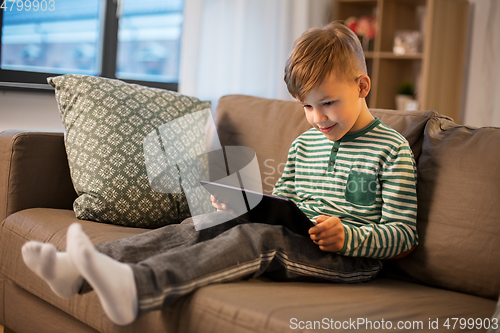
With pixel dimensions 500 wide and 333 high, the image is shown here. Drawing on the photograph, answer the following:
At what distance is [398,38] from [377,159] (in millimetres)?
2060

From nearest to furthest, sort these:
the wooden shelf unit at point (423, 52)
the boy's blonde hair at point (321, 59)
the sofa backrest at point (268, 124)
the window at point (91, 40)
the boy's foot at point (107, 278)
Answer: the boy's foot at point (107, 278), the boy's blonde hair at point (321, 59), the sofa backrest at point (268, 124), the window at point (91, 40), the wooden shelf unit at point (423, 52)

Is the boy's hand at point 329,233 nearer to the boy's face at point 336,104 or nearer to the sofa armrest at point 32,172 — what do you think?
the boy's face at point 336,104

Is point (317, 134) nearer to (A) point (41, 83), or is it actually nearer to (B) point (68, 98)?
(B) point (68, 98)

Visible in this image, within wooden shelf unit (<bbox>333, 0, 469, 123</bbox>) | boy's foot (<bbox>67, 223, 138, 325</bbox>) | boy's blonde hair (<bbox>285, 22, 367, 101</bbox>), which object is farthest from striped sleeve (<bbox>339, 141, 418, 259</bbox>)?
wooden shelf unit (<bbox>333, 0, 469, 123</bbox>)

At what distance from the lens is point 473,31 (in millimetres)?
2867

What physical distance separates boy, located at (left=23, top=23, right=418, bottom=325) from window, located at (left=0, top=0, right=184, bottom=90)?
54.9 inches

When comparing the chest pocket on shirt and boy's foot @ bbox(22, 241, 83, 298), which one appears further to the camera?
the chest pocket on shirt

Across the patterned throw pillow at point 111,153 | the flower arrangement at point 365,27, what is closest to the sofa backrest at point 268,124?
the patterned throw pillow at point 111,153

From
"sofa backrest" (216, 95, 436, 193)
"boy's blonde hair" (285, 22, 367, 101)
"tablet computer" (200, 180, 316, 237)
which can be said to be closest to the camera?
"tablet computer" (200, 180, 316, 237)

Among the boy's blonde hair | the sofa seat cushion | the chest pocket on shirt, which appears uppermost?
the boy's blonde hair

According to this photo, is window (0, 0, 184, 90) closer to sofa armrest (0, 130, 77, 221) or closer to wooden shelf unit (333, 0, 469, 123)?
sofa armrest (0, 130, 77, 221)

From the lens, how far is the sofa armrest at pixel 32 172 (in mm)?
1342

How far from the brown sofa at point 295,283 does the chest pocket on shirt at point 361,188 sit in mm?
134

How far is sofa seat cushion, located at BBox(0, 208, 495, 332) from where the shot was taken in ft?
2.58
